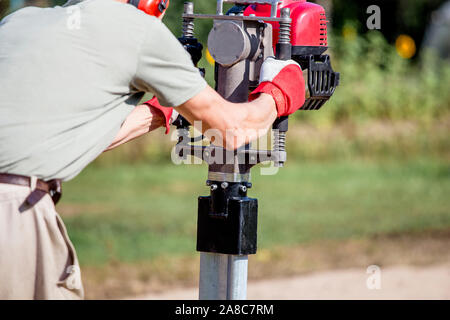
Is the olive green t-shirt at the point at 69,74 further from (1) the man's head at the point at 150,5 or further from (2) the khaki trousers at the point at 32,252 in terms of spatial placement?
(1) the man's head at the point at 150,5

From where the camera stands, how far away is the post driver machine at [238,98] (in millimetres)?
2391

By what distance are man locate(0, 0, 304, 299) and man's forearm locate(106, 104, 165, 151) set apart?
373 millimetres

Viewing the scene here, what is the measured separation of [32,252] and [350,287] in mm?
3381

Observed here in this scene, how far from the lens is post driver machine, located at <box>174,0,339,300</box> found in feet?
7.84

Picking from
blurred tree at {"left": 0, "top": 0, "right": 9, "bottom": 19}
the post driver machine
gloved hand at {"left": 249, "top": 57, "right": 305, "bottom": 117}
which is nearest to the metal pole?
the post driver machine

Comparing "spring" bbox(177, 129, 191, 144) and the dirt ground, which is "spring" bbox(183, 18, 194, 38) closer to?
"spring" bbox(177, 129, 191, 144)

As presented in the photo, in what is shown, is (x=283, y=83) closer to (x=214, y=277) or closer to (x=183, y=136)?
(x=183, y=136)

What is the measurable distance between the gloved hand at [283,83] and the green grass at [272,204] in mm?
3496

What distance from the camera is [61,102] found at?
216 cm

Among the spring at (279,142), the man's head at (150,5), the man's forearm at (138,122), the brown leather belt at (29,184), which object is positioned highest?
the man's head at (150,5)

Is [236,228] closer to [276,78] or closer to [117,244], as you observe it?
[276,78]

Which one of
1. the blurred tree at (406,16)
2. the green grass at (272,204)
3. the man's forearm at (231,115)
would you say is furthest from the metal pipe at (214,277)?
the blurred tree at (406,16)
